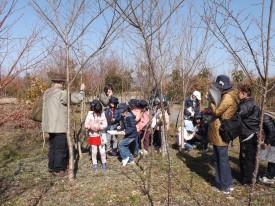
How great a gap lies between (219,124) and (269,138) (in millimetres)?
1009

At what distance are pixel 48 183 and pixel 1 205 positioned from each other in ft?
2.78

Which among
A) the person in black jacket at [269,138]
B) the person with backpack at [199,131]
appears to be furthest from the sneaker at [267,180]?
the person with backpack at [199,131]

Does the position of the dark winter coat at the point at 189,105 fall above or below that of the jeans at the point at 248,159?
above

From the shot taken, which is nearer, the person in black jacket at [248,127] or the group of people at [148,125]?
the group of people at [148,125]

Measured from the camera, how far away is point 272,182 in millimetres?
4688

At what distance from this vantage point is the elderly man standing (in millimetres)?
4746

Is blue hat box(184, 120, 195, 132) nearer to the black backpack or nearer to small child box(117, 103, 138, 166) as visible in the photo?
small child box(117, 103, 138, 166)

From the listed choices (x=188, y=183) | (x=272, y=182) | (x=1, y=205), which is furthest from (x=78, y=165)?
(x=272, y=182)

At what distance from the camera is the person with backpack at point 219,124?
159 inches

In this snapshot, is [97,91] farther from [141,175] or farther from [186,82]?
[141,175]

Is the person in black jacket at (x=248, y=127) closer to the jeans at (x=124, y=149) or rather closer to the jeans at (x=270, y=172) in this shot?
the jeans at (x=270, y=172)

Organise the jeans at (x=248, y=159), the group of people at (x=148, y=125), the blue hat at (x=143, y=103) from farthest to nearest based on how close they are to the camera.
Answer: the blue hat at (x=143, y=103), the jeans at (x=248, y=159), the group of people at (x=148, y=125)

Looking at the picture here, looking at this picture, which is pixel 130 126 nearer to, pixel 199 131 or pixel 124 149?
pixel 124 149

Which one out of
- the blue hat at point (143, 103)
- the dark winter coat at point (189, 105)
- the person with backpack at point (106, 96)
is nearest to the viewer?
the blue hat at point (143, 103)
